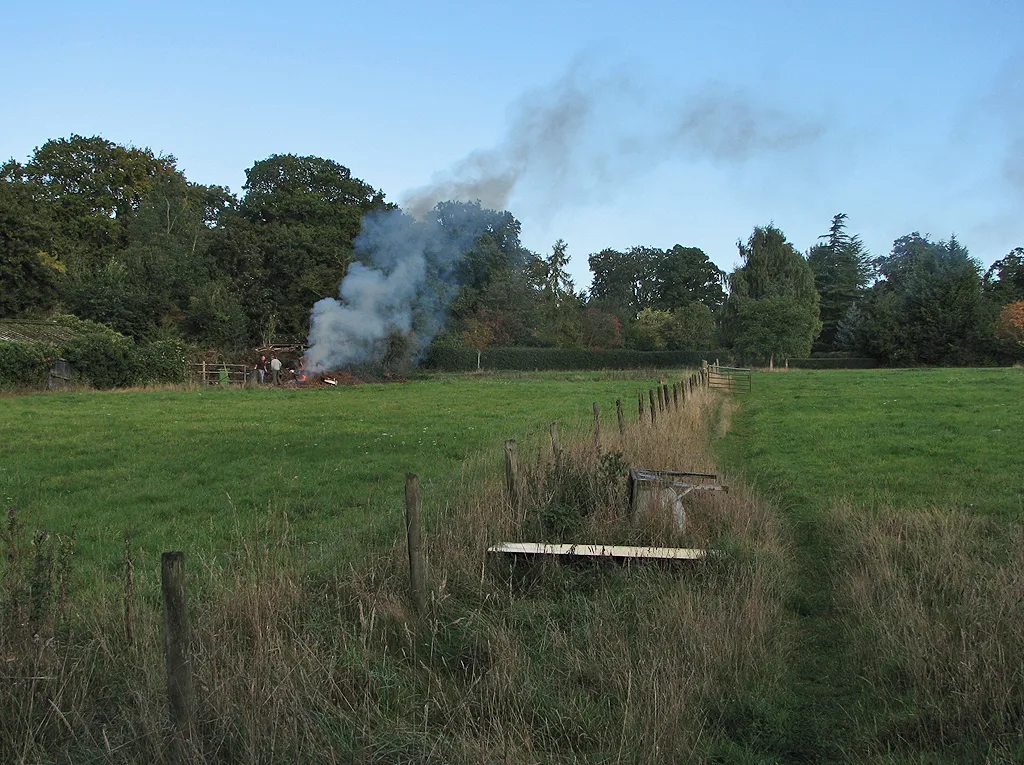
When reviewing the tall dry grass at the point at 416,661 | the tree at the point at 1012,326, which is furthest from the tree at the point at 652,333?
the tall dry grass at the point at 416,661

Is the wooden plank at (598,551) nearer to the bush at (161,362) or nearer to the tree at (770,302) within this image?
the bush at (161,362)

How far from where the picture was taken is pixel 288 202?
48969 millimetres

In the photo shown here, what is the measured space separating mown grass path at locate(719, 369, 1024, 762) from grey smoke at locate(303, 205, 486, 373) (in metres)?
17.0

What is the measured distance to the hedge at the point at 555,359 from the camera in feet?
159

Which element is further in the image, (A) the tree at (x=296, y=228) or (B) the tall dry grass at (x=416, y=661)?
(A) the tree at (x=296, y=228)

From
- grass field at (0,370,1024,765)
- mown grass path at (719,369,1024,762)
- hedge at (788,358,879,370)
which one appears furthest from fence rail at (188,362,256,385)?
hedge at (788,358,879,370)

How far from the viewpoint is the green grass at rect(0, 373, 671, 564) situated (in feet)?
24.1

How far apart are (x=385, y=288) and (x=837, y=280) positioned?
61.0 m

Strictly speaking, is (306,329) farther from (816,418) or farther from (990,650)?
(990,650)

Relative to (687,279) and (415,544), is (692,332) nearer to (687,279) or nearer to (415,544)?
(687,279)

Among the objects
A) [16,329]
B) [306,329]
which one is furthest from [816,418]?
[306,329]

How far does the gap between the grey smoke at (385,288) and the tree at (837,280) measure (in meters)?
50.0

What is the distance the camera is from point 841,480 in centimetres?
991

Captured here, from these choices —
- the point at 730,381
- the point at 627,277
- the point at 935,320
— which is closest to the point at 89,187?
the point at 730,381
